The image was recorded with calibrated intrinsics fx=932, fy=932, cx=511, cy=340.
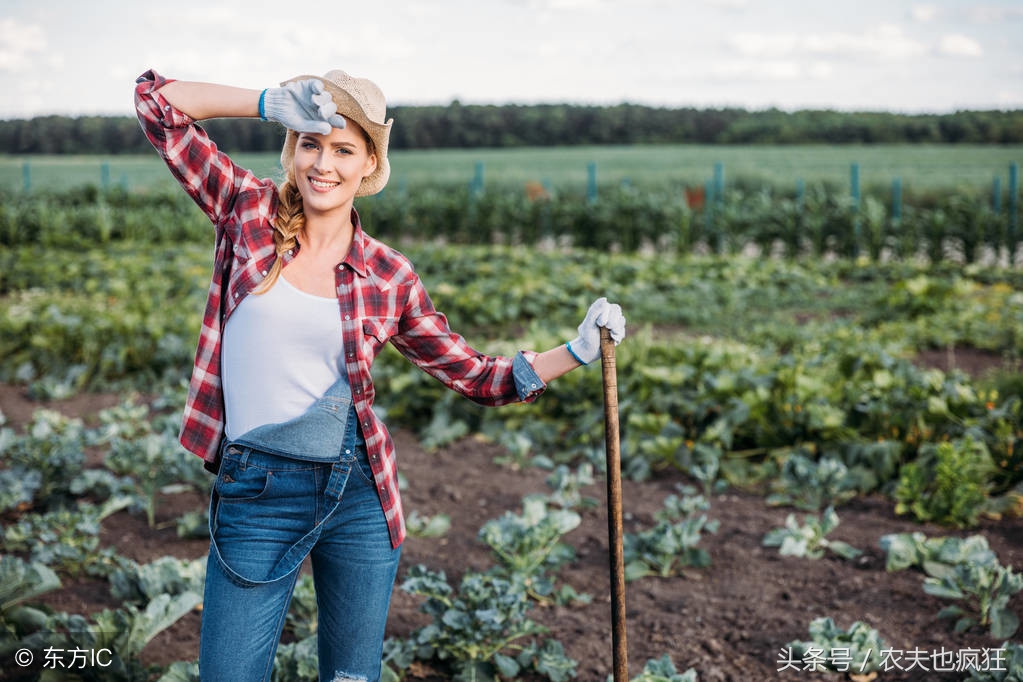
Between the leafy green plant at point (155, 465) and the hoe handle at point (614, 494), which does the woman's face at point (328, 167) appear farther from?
the leafy green plant at point (155, 465)

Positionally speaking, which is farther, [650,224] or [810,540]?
[650,224]

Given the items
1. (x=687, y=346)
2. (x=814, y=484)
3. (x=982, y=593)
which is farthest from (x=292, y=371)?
(x=687, y=346)

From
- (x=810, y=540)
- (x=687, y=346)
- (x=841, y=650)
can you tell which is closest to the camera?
(x=841, y=650)

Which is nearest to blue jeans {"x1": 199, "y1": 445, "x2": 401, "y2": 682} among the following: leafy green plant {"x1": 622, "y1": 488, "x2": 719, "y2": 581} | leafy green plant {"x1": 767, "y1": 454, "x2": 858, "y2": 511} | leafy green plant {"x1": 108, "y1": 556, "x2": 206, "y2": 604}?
leafy green plant {"x1": 108, "y1": 556, "x2": 206, "y2": 604}

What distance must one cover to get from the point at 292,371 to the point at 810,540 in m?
2.35

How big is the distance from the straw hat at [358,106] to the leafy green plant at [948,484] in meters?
2.71

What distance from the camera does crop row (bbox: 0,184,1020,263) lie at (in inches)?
455

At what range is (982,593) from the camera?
2.90m

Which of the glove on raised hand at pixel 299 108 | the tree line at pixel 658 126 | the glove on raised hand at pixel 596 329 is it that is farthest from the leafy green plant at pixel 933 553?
the tree line at pixel 658 126

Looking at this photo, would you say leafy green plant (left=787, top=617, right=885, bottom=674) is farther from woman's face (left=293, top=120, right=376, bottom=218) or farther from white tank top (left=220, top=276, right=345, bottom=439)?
woman's face (left=293, top=120, right=376, bottom=218)

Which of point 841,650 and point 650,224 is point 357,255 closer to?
point 841,650

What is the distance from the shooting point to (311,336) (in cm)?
183

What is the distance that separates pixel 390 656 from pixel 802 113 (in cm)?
5484

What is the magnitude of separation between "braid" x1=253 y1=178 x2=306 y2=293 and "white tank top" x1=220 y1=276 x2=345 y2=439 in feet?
0.08
